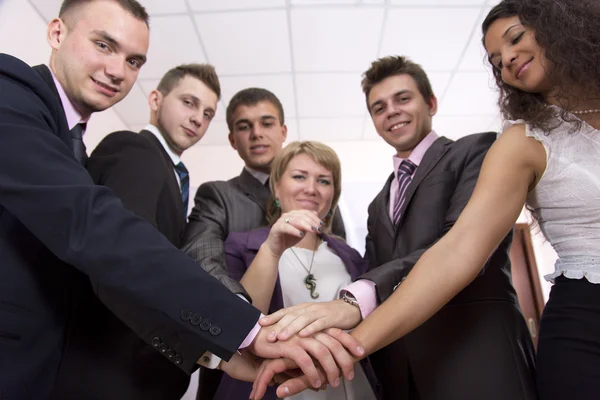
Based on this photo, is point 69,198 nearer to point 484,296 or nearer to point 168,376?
point 168,376

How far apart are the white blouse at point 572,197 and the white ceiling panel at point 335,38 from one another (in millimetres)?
2309

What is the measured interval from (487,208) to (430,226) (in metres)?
0.26

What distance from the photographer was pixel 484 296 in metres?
1.16

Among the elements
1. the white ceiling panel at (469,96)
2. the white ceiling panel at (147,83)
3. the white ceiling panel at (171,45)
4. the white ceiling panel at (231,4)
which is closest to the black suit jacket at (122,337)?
the white ceiling panel at (231,4)

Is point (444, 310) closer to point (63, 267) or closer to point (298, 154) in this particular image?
point (298, 154)

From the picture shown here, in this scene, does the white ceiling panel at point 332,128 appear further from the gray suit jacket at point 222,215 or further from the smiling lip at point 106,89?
the smiling lip at point 106,89

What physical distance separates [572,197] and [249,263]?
87 centimetres

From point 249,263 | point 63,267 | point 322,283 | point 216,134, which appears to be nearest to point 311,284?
point 322,283

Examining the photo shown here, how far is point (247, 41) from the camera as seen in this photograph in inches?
129

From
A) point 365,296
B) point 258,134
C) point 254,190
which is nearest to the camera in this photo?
point 365,296

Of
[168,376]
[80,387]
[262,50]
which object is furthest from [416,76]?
[262,50]

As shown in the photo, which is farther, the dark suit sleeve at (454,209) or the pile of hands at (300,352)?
the dark suit sleeve at (454,209)

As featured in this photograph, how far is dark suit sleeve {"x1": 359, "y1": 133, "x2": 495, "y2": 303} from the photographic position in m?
1.15

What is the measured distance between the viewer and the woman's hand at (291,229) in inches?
49.4
